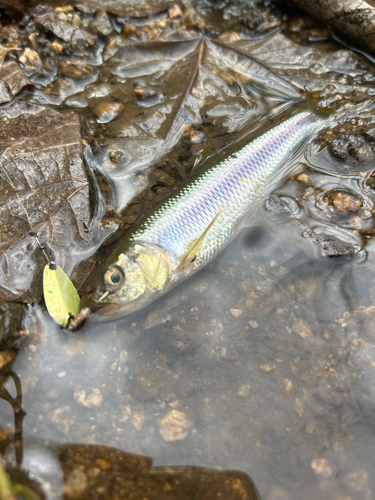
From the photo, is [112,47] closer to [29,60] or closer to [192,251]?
[29,60]

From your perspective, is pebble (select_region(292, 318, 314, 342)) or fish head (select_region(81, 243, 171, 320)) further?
pebble (select_region(292, 318, 314, 342))

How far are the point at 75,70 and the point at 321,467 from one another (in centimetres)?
485

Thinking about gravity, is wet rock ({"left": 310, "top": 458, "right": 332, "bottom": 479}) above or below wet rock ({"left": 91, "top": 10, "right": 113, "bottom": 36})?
below

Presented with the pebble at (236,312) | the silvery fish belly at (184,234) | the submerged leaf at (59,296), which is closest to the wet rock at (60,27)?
the silvery fish belly at (184,234)

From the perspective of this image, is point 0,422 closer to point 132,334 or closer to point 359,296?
point 132,334

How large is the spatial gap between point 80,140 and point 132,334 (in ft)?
6.72

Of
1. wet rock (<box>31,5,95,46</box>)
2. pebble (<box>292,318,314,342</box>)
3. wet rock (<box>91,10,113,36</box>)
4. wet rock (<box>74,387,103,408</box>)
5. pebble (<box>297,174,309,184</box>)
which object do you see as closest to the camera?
wet rock (<box>74,387,103,408</box>)

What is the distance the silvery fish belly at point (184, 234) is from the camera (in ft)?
9.52

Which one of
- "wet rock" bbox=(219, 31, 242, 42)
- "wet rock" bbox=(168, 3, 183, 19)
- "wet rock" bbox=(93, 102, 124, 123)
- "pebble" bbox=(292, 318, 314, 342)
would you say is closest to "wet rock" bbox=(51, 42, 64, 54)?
"wet rock" bbox=(93, 102, 124, 123)

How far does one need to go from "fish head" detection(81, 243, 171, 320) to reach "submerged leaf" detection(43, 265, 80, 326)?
0.11 metres

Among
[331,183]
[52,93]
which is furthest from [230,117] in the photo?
[52,93]

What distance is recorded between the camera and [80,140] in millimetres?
3537

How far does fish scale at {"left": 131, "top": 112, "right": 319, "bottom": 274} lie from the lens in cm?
312

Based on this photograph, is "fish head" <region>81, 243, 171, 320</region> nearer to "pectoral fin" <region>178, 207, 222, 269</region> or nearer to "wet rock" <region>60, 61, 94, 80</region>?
"pectoral fin" <region>178, 207, 222, 269</region>
